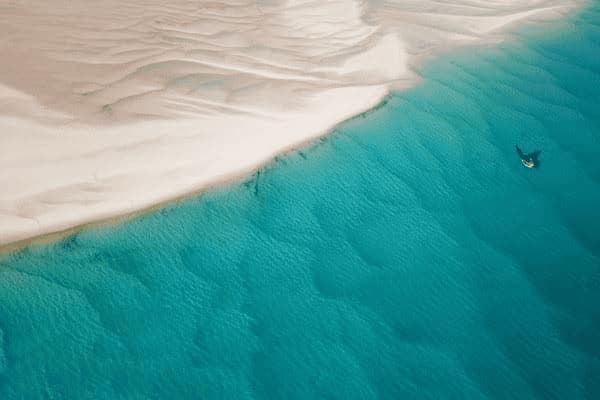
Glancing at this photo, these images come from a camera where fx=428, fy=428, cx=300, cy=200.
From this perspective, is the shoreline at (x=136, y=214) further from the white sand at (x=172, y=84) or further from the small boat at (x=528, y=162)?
the small boat at (x=528, y=162)

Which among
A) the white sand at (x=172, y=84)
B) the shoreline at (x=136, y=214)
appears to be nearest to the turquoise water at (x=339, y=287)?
the shoreline at (x=136, y=214)

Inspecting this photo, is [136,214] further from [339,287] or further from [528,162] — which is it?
[528,162]

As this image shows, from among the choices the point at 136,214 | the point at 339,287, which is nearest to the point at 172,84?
the point at 136,214

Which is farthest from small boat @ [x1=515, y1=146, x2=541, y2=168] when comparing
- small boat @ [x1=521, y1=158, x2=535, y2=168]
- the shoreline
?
the shoreline

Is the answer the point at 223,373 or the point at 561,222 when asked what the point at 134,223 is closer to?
the point at 223,373

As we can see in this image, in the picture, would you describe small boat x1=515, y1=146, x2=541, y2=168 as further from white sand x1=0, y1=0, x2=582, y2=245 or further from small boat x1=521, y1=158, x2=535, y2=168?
white sand x1=0, y1=0, x2=582, y2=245

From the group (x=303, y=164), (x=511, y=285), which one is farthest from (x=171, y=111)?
(x=511, y=285)
